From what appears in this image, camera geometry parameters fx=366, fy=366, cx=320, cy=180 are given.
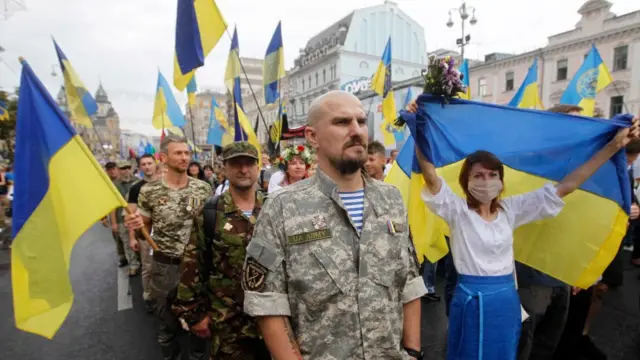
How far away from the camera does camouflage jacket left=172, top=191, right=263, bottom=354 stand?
8.06 ft

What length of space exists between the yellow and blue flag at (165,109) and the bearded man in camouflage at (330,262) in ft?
27.6

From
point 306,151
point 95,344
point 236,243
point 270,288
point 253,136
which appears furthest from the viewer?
point 253,136

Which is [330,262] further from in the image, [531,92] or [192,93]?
[192,93]

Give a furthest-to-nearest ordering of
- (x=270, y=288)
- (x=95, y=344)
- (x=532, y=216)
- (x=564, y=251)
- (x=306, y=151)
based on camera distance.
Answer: (x=306, y=151)
(x=95, y=344)
(x=564, y=251)
(x=532, y=216)
(x=270, y=288)

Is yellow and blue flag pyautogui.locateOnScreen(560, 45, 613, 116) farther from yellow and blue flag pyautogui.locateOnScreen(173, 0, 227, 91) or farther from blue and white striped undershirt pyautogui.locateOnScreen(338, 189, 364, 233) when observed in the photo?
blue and white striped undershirt pyautogui.locateOnScreen(338, 189, 364, 233)

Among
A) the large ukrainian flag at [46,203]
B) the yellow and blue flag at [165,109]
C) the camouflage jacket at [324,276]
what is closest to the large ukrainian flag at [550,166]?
the camouflage jacket at [324,276]

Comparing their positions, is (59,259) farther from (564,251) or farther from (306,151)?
(564,251)

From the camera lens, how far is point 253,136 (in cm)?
603

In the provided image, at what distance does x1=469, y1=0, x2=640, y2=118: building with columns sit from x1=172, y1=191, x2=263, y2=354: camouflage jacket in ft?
82.4

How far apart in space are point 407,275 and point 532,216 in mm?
1445

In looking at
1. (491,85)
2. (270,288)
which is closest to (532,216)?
(270,288)

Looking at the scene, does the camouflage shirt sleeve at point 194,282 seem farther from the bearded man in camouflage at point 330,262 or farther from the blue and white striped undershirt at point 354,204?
the blue and white striped undershirt at point 354,204

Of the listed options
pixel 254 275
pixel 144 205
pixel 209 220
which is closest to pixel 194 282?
pixel 209 220

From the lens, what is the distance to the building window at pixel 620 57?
2411cm
